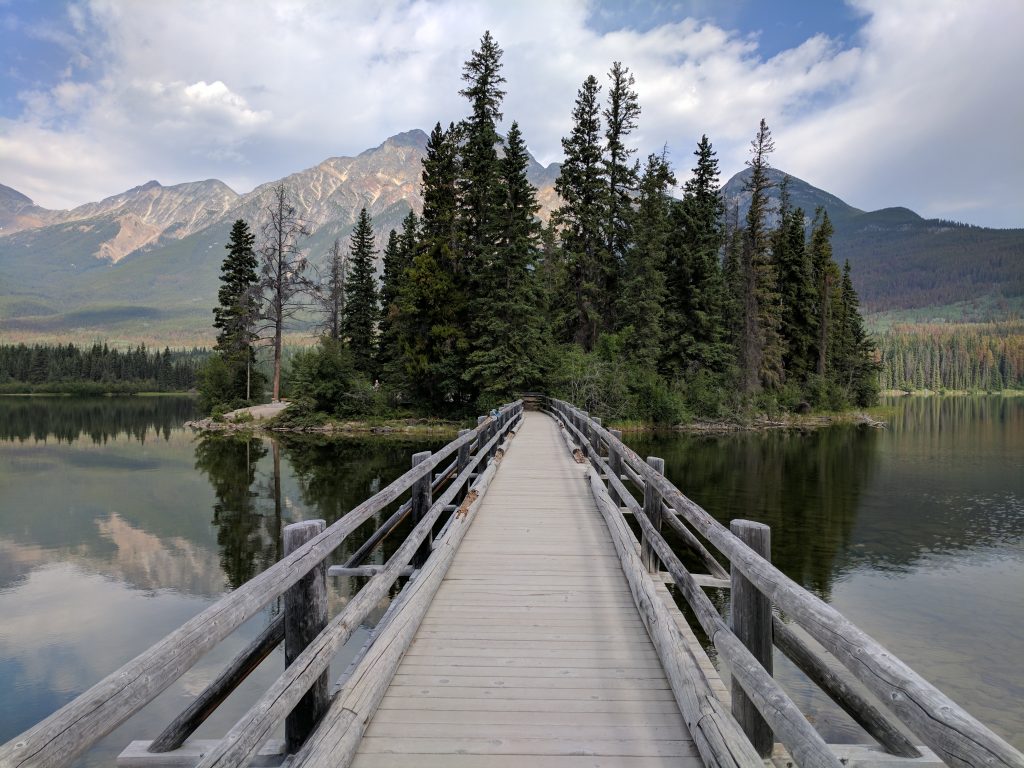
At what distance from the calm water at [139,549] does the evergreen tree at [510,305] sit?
6570 mm

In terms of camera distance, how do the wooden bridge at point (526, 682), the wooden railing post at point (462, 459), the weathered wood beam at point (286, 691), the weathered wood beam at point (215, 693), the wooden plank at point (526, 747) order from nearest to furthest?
the wooden bridge at point (526, 682), the weathered wood beam at point (286, 691), the weathered wood beam at point (215, 693), the wooden plank at point (526, 747), the wooden railing post at point (462, 459)

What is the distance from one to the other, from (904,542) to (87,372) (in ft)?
427

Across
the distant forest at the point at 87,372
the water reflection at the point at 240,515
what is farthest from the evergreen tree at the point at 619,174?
the distant forest at the point at 87,372

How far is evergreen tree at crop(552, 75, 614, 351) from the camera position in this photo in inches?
1469

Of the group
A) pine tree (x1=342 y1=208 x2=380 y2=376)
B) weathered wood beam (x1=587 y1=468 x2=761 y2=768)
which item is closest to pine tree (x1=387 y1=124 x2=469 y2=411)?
pine tree (x1=342 y1=208 x2=380 y2=376)

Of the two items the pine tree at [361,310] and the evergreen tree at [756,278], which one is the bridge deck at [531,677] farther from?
the pine tree at [361,310]

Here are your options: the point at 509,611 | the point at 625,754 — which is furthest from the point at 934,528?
A: the point at 625,754

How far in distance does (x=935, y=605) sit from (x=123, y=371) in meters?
134

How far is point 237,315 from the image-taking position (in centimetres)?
4384

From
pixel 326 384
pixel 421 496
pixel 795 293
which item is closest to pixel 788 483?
pixel 421 496

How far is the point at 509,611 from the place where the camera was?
5.04 meters

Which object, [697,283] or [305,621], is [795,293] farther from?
[305,621]

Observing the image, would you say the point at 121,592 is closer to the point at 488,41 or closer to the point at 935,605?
the point at 935,605

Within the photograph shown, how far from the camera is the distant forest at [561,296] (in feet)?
107
